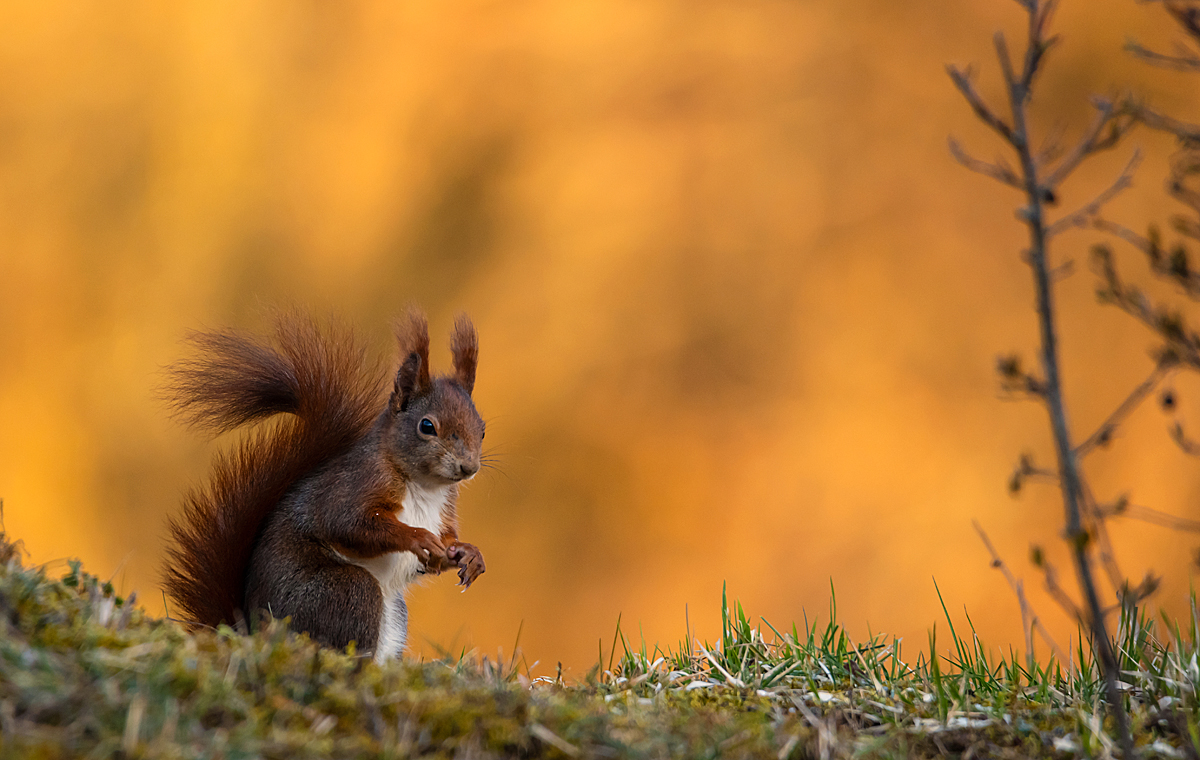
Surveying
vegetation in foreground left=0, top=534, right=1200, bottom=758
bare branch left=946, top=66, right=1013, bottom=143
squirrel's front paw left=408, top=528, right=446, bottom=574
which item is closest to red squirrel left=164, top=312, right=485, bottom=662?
squirrel's front paw left=408, top=528, right=446, bottom=574

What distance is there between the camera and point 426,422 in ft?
7.48

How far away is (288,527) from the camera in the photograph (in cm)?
217

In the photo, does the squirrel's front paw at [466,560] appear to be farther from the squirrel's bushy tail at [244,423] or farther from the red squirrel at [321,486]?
the squirrel's bushy tail at [244,423]

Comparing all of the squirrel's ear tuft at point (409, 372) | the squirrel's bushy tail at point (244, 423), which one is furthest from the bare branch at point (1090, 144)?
the squirrel's bushy tail at point (244, 423)

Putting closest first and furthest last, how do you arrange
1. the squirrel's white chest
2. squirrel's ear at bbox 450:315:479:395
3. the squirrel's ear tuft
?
the squirrel's white chest → the squirrel's ear tuft → squirrel's ear at bbox 450:315:479:395

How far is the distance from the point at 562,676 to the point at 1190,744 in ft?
3.28

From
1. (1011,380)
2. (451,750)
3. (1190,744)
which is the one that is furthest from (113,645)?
(1190,744)

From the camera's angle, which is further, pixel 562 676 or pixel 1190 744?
pixel 562 676

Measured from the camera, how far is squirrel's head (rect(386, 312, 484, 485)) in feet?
7.45

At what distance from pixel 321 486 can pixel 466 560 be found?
14.2 inches

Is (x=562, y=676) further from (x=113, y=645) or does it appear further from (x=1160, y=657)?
(x=1160, y=657)

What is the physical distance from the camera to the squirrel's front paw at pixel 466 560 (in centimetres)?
211

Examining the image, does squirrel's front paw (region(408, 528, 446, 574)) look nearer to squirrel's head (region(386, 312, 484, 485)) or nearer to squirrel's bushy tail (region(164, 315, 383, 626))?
squirrel's head (region(386, 312, 484, 485))

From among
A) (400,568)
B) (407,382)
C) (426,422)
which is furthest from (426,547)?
(407,382)
